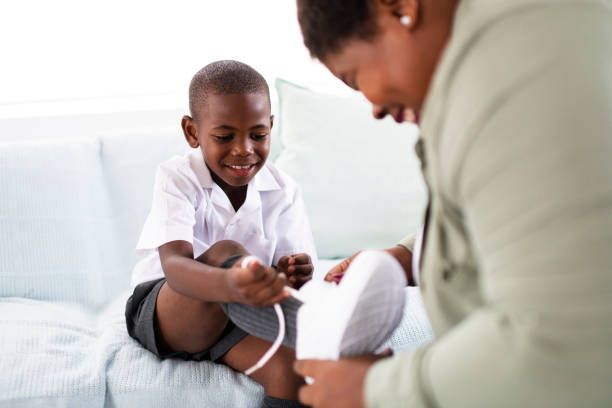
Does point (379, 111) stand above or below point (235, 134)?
above

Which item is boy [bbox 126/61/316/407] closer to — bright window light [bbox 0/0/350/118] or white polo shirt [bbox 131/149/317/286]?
white polo shirt [bbox 131/149/317/286]

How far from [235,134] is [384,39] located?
1.92ft

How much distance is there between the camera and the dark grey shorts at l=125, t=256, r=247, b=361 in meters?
1.02

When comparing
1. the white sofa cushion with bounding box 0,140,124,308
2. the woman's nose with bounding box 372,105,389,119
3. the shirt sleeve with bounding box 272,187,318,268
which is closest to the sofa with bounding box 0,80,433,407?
Answer: the white sofa cushion with bounding box 0,140,124,308

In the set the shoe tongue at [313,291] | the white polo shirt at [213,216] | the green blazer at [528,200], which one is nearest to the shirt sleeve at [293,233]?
the white polo shirt at [213,216]

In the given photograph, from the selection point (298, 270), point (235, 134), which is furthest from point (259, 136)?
point (298, 270)

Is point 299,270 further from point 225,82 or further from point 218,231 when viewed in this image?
point 225,82

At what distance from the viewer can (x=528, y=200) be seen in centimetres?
46

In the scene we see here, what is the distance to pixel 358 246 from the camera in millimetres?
1574

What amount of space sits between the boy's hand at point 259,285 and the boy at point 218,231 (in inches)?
2.8

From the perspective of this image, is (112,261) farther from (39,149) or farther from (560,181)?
(560,181)

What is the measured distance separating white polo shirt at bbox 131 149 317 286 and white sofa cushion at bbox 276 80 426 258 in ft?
0.91

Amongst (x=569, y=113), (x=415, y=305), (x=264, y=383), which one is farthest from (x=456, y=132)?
(x=415, y=305)

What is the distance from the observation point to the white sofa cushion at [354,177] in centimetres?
158
